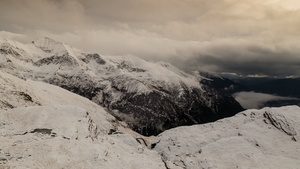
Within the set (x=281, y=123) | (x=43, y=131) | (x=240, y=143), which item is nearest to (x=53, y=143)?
(x=43, y=131)

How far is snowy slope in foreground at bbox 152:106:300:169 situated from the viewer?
41312 mm

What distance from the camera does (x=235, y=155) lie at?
42750mm

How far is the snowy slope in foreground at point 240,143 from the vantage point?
41312 millimetres

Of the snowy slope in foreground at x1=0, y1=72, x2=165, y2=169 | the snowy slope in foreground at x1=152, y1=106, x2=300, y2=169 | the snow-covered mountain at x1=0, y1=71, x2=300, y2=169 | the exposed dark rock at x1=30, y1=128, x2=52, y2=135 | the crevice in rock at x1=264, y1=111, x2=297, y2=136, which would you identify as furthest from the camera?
the crevice in rock at x1=264, y1=111, x2=297, y2=136

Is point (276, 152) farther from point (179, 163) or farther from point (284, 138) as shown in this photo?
point (179, 163)

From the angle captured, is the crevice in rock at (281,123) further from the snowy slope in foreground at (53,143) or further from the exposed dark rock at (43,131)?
the exposed dark rock at (43,131)

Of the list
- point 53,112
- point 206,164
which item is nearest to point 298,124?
point 206,164

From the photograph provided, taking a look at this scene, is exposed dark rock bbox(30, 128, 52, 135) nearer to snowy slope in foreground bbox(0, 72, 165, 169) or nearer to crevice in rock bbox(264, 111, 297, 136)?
snowy slope in foreground bbox(0, 72, 165, 169)

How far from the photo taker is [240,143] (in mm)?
47500

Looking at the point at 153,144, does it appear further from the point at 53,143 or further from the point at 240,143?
the point at 53,143

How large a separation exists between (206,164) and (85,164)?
2576 cm

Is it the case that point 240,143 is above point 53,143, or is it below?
above

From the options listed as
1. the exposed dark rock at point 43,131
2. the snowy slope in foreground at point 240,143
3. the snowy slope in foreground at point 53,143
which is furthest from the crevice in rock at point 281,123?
the exposed dark rock at point 43,131

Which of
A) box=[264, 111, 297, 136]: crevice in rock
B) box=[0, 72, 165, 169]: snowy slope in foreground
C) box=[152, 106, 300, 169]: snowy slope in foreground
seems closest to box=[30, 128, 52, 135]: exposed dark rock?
box=[0, 72, 165, 169]: snowy slope in foreground
